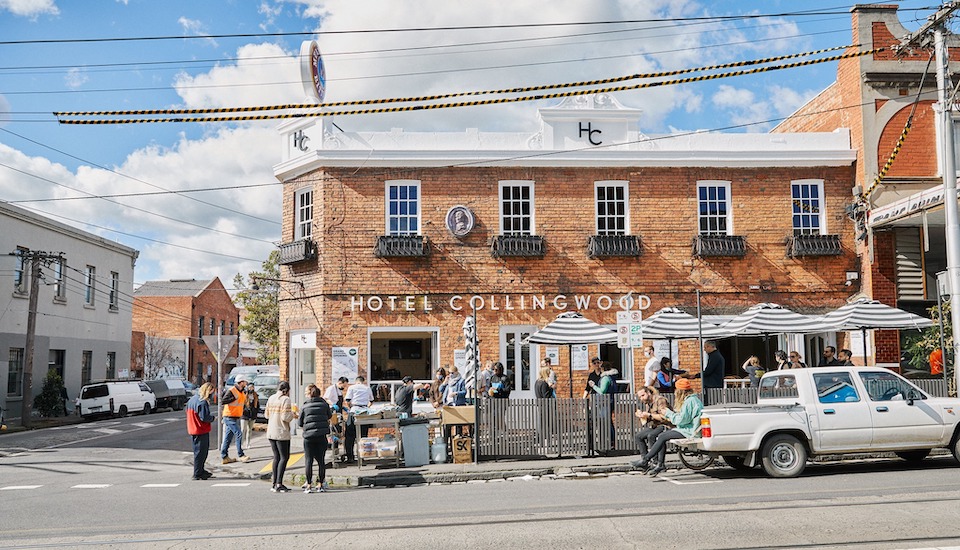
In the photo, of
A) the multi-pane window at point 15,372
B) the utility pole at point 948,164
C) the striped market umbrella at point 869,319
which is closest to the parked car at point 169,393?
the multi-pane window at point 15,372

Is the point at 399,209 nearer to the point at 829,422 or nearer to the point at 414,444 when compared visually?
the point at 414,444

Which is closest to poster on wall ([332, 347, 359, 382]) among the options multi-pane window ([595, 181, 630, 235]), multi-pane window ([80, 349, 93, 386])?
multi-pane window ([595, 181, 630, 235])

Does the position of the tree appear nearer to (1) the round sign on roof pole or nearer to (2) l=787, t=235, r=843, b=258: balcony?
(1) the round sign on roof pole

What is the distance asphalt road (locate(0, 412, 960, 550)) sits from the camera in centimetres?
810

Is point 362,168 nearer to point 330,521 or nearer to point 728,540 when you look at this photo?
point 330,521

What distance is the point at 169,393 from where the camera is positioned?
40.7 m

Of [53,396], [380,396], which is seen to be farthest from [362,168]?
[53,396]

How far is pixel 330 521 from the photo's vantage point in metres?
9.57

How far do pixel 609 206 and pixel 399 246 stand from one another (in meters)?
5.40

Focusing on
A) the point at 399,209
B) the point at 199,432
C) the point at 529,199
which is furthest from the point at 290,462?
the point at 529,199

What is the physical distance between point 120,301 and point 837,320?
36611 mm

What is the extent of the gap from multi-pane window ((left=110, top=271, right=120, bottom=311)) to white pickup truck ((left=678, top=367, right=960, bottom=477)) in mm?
36109

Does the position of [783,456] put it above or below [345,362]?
below

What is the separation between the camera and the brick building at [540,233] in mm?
20078
